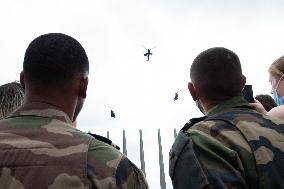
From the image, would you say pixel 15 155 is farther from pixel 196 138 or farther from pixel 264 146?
pixel 264 146

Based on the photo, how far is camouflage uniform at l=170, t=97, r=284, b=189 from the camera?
260 centimetres

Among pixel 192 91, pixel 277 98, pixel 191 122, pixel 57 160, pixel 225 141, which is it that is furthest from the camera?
pixel 277 98

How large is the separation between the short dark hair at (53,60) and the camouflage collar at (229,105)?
0.92 metres

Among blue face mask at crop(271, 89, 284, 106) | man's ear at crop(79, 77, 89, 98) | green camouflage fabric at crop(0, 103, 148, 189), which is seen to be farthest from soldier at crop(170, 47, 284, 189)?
blue face mask at crop(271, 89, 284, 106)

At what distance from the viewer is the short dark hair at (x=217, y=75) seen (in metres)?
3.16

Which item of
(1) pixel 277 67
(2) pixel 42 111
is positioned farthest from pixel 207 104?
(1) pixel 277 67

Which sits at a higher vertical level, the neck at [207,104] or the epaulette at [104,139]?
the neck at [207,104]

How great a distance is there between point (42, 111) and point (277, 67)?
244 cm

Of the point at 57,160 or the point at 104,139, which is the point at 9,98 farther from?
the point at 57,160

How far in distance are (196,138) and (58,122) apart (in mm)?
834

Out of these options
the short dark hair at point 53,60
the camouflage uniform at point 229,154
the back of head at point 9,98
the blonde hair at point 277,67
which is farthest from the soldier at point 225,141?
the back of head at point 9,98

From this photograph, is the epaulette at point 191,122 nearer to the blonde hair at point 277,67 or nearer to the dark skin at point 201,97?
the dark skin at point 201,97

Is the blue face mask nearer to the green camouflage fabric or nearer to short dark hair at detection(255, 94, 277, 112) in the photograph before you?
short dark hair at detection(255, 94, 277, 112)

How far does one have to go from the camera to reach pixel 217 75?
316 centimetres
